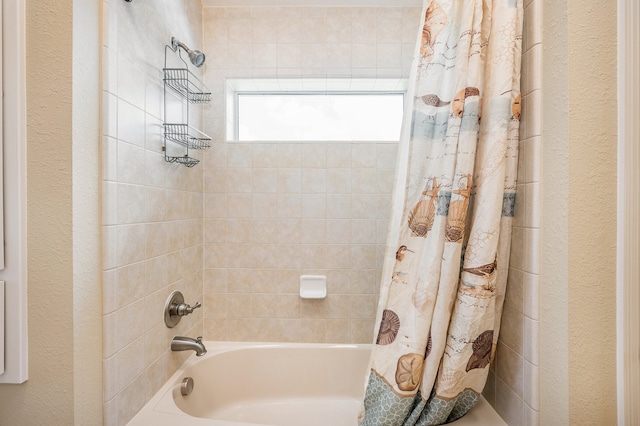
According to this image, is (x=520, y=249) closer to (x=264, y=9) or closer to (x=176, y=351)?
(x=176, y=351)

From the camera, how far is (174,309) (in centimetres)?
157

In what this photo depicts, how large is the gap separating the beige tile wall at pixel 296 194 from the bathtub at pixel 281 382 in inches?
3.4

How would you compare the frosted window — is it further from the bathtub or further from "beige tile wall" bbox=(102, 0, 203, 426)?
the bathtub

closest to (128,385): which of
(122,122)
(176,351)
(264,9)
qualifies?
(176,351)

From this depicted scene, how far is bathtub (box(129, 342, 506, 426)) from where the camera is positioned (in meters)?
1.78

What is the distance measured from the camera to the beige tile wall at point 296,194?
195 cm

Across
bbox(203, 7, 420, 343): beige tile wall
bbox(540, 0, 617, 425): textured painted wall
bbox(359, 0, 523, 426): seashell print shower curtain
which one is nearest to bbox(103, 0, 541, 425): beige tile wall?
bbox(203, 7, 420, 343): beige tile wall

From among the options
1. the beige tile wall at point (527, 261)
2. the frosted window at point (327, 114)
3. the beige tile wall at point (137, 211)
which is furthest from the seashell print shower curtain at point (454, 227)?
the frosted window at point (327, 114)

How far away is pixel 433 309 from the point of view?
1119 millimetres

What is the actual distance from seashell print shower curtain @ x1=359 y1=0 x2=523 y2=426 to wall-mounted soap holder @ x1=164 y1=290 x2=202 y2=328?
35.2 inches

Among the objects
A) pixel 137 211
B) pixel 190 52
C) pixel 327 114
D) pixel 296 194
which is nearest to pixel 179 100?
pixel 190 52

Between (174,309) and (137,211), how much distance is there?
0.52m

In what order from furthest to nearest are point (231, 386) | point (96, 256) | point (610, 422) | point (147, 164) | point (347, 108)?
point (347, 108), point (231, 386), point (147, 164), point (96, 256), point (610, 422)

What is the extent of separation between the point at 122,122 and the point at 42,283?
21.6 inches
